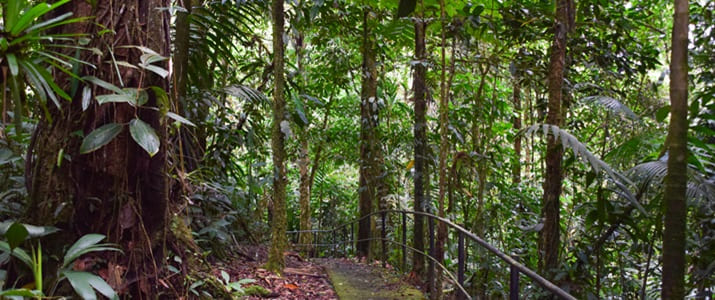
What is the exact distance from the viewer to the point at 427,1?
181 inches

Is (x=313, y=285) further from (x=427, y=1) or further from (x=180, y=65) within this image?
(x=427, y=1)

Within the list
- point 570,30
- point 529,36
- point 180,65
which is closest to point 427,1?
point 529,36

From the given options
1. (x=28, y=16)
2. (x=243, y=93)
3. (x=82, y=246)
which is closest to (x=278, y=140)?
(x=243, y=93)

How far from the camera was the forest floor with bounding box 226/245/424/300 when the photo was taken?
4176 mm

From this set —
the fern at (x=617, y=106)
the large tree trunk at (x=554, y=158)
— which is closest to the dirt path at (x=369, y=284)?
the large tree trunk at (x=554, y=158)

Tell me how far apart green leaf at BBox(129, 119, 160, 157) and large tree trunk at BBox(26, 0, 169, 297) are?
0.06 metres

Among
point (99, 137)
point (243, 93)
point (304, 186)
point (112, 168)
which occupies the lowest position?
point (304, 186)

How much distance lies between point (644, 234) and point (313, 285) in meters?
2.77

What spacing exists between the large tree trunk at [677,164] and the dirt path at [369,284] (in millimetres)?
2686

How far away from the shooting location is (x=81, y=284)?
1.68 m

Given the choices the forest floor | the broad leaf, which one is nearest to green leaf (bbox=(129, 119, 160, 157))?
the broad leaf

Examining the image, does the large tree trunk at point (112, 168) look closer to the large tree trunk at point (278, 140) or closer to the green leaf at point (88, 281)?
the green leaf at point (88, 281)

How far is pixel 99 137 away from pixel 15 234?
41 centimetres

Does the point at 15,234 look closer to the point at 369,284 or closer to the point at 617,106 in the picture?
the point at 617,106
